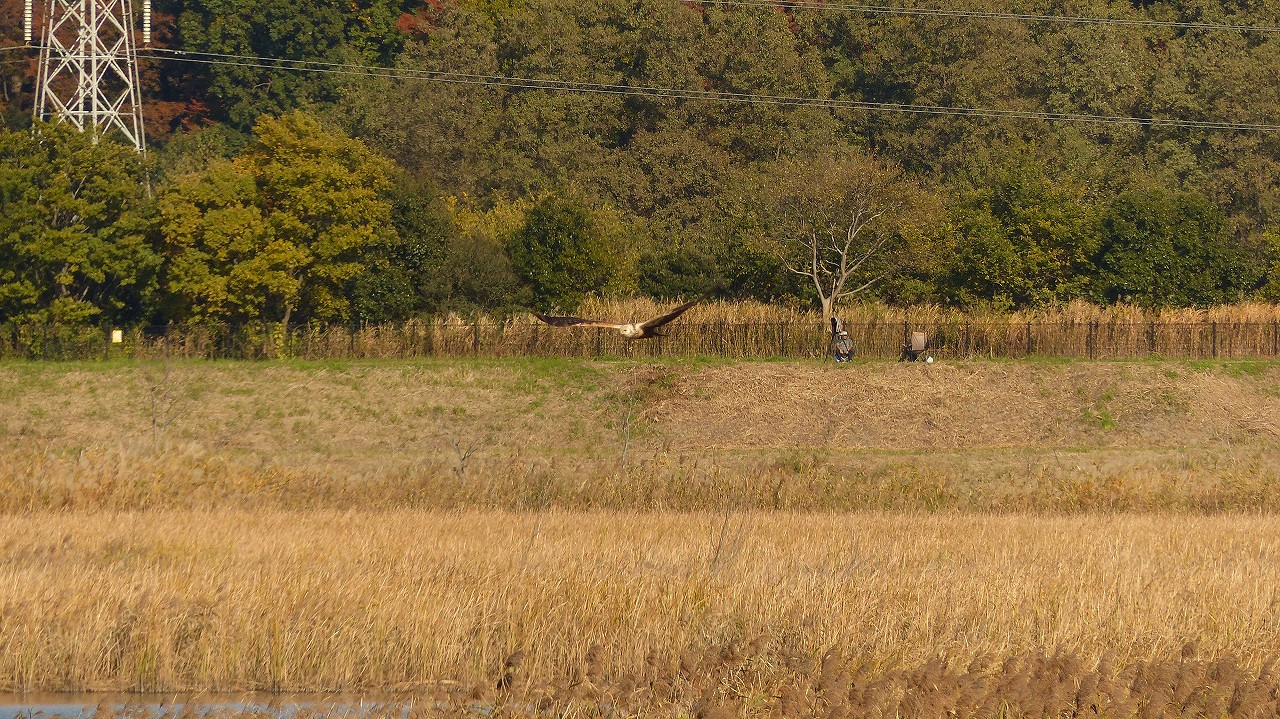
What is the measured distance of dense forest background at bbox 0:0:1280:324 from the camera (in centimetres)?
4897

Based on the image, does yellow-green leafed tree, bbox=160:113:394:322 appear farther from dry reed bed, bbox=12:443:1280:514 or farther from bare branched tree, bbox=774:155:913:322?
dry reed bed, bbox=12:443:1280:514

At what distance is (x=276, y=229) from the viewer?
4847cm

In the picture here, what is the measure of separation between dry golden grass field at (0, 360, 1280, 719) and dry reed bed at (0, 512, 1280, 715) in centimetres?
4

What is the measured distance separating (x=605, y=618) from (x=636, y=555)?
3.26 m

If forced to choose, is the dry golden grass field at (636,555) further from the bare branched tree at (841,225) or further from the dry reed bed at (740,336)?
the bare branched tree at (841,225)

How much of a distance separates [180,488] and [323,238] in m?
22.3

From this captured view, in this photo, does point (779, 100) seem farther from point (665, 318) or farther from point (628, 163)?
point (665, 318)

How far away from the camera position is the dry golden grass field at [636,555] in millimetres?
14891

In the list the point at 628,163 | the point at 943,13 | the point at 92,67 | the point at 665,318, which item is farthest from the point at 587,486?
the point at 943,13

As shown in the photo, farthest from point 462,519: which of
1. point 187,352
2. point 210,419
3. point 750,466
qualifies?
point 187,352

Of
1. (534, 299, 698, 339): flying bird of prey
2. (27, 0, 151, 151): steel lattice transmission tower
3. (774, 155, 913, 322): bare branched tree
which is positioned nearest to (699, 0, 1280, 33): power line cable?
(774, 155, 913, 322): bare branched tree

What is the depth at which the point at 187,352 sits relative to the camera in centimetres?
4662

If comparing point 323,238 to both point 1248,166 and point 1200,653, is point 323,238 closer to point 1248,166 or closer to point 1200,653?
point 1200,653

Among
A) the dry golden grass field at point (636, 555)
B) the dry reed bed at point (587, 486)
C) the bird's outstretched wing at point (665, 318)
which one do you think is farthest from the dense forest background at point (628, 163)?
the bird's outstretched wing at point (665, 318)
